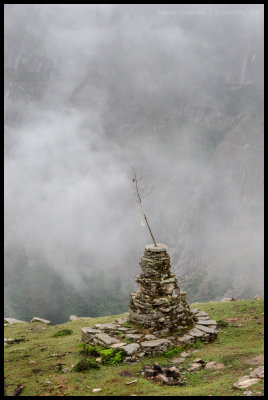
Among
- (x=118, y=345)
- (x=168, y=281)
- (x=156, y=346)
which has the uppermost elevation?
(x=168, y=281)

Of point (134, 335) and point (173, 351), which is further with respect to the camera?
point (134, 335)

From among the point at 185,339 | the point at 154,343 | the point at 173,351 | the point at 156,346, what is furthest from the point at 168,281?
the point at 173,351

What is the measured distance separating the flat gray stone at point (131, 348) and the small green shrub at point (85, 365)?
201cm

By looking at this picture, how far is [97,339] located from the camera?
2112 centimetres

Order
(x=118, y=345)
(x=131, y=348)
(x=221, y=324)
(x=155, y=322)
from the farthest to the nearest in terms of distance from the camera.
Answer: (x=221, y=324) < (x=155, y=322) < (x=118, y=345) < (x=131, y=348)

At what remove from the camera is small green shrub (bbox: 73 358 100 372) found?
17.5 metres

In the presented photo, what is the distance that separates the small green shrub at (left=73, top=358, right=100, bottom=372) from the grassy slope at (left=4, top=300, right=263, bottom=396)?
1.27ft

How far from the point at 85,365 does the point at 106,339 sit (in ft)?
10.2

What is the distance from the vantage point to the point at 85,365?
17.7 meters

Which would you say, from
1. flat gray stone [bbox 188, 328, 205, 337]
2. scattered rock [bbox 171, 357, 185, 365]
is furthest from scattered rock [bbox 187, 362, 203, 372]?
flat gray stone [bbox 188, 328, 205, 337]

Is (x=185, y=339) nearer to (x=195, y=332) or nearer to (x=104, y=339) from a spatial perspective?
(x=195, y=332)

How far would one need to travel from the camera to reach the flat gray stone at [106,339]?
2034 centimetres

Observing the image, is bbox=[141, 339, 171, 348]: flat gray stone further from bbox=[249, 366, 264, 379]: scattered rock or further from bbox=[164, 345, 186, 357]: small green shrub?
bbox=[249, 366, 264, 379]: scattered rock
